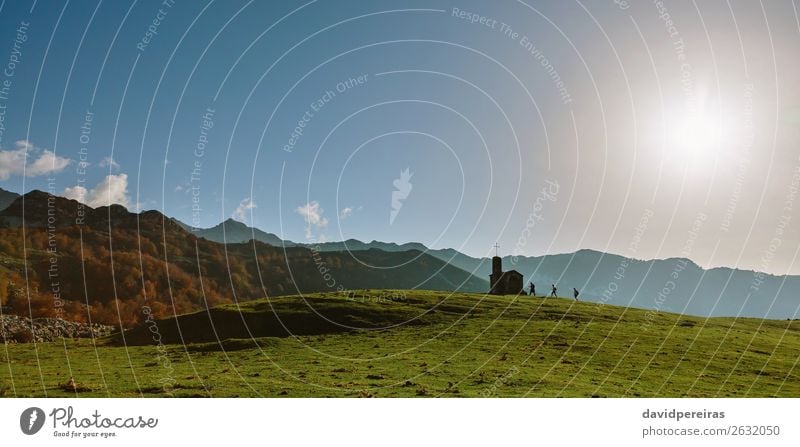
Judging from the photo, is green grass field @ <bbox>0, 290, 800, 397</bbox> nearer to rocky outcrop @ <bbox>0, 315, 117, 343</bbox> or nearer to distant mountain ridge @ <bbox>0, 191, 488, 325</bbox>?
rocky outcrop @ <bbox>0, 315, 117, 343</bbox>

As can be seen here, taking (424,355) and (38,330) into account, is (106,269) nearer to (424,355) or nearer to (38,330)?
(38,330)

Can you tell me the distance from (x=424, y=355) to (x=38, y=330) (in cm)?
5524

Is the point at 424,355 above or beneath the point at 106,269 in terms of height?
beneath

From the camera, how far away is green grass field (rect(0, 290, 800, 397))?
34500 millimetres

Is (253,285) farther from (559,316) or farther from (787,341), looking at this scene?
(787,341)

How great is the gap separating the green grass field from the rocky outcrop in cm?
960

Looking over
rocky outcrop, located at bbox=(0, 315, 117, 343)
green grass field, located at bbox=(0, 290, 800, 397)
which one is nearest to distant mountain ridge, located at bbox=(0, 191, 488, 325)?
rocky outcrop, located at bbox=(0, 315, 117, 343)

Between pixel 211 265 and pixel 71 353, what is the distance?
145030 mm

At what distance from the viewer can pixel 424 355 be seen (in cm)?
4681

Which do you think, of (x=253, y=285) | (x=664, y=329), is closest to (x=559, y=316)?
(x=664, y=329)

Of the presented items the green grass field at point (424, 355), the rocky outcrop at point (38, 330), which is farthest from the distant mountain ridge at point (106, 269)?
the green grass field at point (424, 355)

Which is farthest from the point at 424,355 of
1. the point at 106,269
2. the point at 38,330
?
the point at 106,269

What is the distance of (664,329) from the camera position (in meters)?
64.8

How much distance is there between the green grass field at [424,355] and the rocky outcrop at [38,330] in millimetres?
9604
